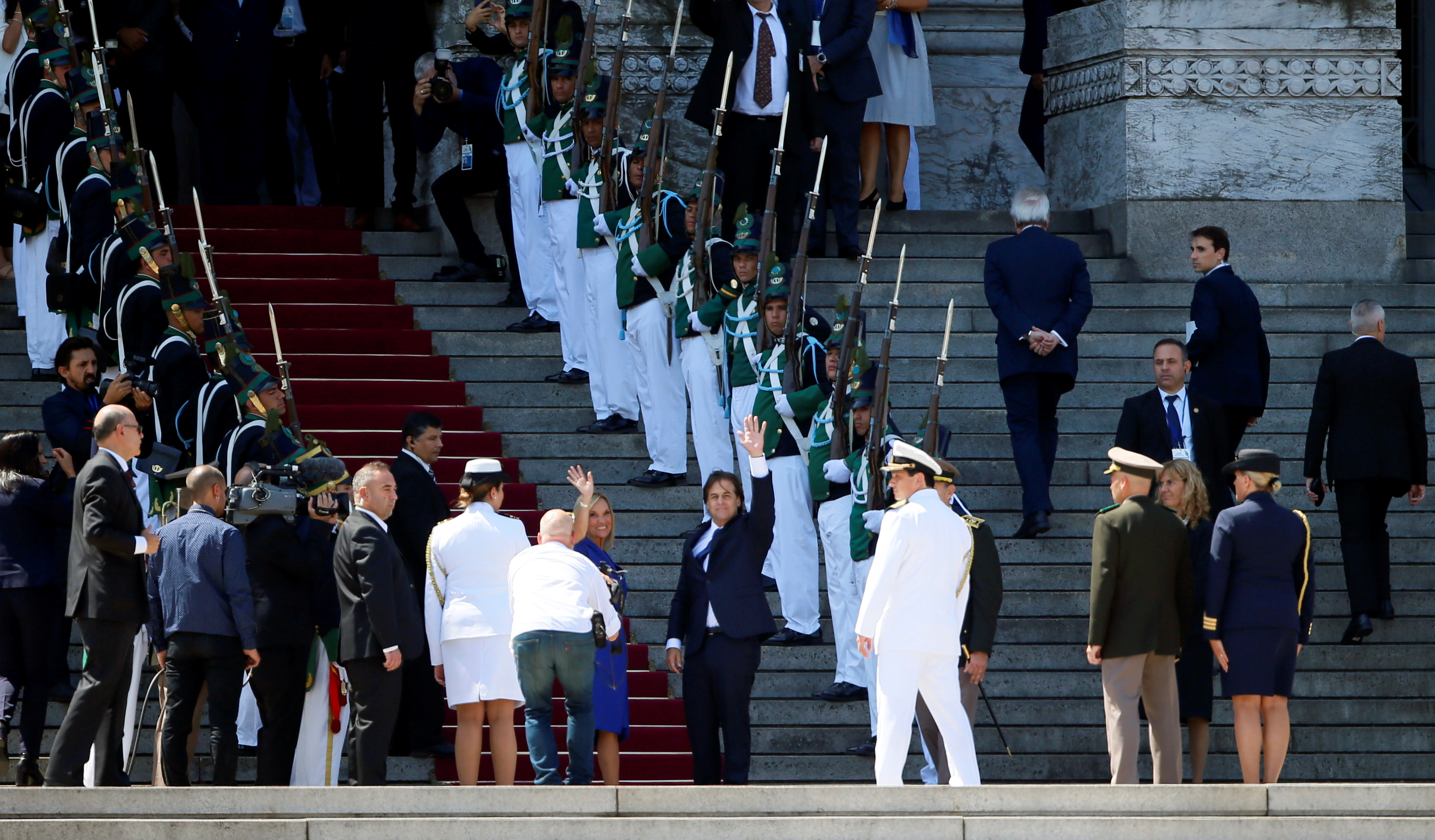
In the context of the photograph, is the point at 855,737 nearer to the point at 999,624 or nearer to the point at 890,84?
the point at 999,624

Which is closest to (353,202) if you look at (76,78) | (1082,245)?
(76,78)

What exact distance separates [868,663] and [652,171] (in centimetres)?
403

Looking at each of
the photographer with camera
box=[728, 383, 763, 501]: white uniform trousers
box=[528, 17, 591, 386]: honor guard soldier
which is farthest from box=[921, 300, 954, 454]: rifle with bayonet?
the photographer with camera

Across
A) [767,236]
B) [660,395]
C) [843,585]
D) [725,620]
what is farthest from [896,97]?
[725,620]

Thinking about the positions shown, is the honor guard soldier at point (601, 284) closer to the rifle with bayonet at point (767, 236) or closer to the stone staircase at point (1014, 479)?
the stone staircase at point (1014, 479)

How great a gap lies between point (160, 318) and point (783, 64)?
186 inches

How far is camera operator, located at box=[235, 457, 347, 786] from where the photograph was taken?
901 cm

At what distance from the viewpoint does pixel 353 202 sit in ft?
50.9

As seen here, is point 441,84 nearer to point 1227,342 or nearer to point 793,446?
point 793,446

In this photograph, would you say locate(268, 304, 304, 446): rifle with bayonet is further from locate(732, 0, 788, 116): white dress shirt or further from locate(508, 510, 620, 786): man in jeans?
locate(732, 0, 788, 116): white dress shirt

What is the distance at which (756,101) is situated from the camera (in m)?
13.9

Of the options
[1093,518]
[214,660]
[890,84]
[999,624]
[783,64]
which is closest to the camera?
[214,660]

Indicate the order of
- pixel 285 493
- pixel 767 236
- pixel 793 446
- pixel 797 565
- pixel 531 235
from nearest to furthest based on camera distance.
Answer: pixel 285 493 → pixel 797 565 → pixel 793 446 → pixel 767 236 → pixel 531 235

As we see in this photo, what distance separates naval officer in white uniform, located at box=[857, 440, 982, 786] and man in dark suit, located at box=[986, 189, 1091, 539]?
2947 mm
